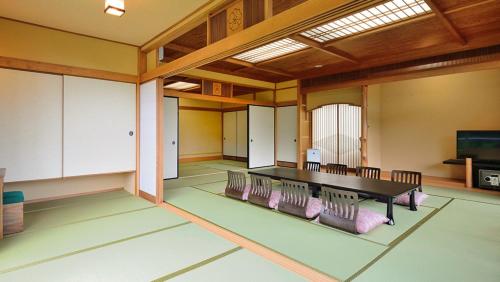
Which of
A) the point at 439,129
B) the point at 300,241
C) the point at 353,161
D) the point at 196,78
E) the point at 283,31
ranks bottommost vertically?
the point at 300,241

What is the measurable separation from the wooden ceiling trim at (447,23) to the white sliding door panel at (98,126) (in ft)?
15.8

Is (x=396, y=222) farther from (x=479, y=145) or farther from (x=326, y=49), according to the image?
(x=479, y=145)

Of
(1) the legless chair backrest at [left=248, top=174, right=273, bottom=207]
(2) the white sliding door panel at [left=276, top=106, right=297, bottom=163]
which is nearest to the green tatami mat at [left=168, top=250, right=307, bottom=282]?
(1) the legless chair backrest at [left=248, top=174, right=273, bottom=207]

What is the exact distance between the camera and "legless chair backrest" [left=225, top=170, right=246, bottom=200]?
14.6ft

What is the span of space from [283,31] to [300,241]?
208 cm

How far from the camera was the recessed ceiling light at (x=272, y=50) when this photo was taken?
16.0 ft

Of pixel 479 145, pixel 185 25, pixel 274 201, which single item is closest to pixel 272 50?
pixel 185 25

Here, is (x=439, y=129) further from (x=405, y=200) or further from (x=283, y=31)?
(x=283, y=31)

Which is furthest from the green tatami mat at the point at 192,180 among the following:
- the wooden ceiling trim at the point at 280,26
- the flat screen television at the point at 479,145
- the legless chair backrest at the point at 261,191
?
the flat screen television at the point at 479,145

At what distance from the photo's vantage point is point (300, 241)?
2.76 m

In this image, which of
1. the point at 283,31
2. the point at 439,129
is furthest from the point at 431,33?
the point at 283,31

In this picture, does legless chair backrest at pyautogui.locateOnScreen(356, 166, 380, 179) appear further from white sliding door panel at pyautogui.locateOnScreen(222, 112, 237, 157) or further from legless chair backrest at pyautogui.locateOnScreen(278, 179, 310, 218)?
white sliding door panel at pyautogui.locateOnScreen(222, 112, 237, 157)

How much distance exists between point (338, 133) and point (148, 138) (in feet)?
17.5

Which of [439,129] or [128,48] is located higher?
[128,48]
